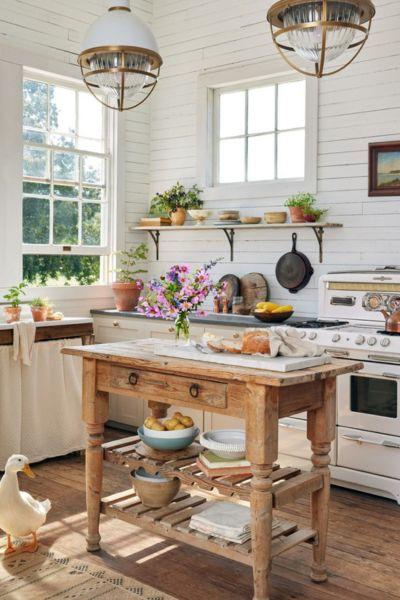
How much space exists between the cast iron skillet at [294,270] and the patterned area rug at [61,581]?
285cm

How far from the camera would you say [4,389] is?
4844mm

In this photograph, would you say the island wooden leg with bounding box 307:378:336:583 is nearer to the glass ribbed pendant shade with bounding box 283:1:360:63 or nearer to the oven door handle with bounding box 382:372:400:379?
the oven door handle with bounding box 382:372:400:379

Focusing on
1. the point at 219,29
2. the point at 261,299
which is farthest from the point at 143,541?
the point at 219,29

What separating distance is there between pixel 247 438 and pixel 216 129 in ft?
13.0

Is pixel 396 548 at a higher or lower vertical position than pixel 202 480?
lower

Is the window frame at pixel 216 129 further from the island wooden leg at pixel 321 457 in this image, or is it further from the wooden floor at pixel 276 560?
the island wooden leg at pixel 321 457

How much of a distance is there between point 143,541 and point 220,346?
1.22 m

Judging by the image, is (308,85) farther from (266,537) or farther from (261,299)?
(266,537)

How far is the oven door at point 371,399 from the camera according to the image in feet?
14.1

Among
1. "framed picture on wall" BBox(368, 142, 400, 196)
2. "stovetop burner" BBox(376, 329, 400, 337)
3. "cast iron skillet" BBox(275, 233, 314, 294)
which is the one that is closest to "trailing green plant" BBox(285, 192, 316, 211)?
"cast iron skillet" BBox(275, 233, 314, 294)

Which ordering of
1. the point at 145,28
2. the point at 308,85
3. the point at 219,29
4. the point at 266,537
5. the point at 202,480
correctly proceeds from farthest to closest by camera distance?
the point at 219,29, the point at 308,85, the point at 145,28, the point at 202,480, the point at 266,537

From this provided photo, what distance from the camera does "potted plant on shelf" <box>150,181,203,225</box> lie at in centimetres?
628

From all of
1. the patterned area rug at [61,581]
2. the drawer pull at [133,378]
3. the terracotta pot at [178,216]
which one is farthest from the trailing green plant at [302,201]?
the patterned area rug at [61,581]

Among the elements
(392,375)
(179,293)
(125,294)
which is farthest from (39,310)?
(392,375)
